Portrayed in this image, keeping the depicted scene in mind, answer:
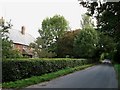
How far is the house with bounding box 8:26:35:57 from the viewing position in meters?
72.3

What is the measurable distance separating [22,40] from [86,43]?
17133 millimetres

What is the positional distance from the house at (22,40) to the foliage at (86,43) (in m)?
12.0

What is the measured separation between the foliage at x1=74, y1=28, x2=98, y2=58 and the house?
12.0m

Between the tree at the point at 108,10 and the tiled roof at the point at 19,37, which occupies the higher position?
the tiled roof at the point at 19,37

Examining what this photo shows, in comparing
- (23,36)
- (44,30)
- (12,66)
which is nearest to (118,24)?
(12,66)

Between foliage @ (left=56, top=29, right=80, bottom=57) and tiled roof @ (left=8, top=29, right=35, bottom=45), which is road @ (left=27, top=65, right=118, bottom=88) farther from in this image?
foliage @ (left=56, top=29, right=80, bottom=57)

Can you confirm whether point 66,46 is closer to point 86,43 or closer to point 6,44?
point 86,43

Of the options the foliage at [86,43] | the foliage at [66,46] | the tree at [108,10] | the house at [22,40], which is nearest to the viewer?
the tree at [108,10]

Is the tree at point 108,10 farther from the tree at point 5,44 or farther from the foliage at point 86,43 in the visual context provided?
the foliage at point 86,43

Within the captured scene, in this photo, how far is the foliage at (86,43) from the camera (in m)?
73.4

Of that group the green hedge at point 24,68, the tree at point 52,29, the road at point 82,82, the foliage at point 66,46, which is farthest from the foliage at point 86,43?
the road at point 82,82

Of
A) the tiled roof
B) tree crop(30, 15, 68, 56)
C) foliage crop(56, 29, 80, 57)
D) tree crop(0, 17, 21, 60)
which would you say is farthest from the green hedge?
tree crop(30, 15, 68, 56)

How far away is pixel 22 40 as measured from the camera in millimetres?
78250

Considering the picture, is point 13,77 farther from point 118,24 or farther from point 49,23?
point 49,23
